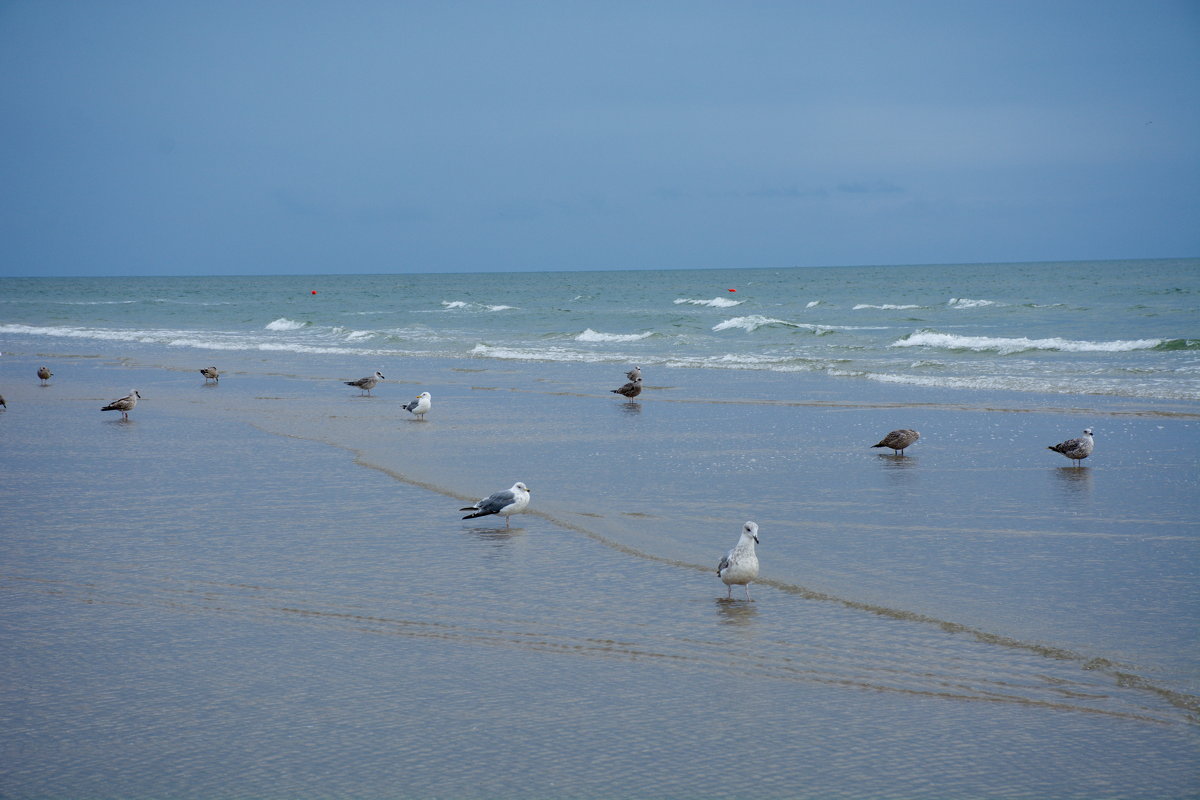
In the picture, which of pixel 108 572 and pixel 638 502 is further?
pixel 638 502

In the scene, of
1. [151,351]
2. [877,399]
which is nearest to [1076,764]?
[877,399]

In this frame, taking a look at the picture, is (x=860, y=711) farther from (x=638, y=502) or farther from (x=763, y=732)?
(x=638, y=502)

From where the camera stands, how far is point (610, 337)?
47656 mm

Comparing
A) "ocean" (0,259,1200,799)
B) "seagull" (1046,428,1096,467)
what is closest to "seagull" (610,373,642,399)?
"ocean" (0,259,1200,799)

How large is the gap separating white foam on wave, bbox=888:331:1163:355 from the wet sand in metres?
19.8

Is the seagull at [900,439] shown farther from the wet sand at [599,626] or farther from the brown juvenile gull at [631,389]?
the brown juvenile gull at [631,389]

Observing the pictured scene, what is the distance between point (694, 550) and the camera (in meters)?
9.14

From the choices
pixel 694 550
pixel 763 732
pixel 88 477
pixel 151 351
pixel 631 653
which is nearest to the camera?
pixel 763 732

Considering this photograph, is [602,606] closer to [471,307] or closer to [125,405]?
[125,405]

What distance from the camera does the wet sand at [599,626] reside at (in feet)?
16.7

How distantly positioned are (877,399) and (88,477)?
1353 centimetres

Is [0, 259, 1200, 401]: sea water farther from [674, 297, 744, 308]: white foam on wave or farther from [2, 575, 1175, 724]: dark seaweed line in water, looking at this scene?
[2, 575, 1175, 724]: dark seaweed line in water

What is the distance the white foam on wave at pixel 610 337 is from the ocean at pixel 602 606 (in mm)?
26426

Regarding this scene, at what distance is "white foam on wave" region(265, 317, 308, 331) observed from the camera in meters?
59.6
